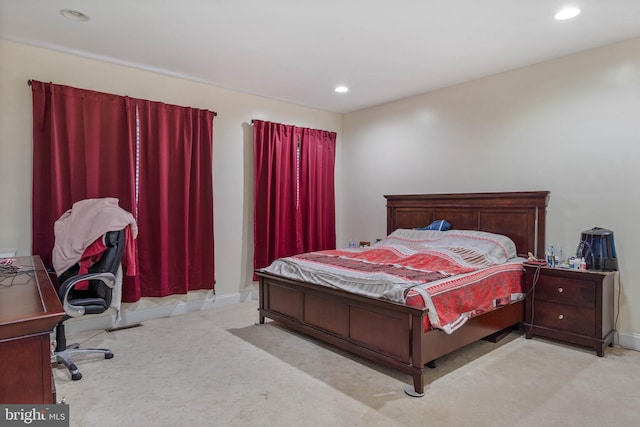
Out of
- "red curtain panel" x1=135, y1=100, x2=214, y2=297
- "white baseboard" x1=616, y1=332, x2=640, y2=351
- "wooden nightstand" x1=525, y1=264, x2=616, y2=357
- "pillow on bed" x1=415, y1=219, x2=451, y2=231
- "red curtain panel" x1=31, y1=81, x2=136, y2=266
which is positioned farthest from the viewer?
"pillow on bed" x1=415, y1=219, x2=451, y2=231

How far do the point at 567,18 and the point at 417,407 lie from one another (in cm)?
303

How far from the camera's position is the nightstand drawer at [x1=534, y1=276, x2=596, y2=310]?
10.3 ft

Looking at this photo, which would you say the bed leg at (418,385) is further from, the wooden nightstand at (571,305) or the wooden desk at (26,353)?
the wooden desk at (26,353)

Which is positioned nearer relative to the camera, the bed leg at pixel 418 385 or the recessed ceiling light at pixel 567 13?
the bed leg at pixel 418 385

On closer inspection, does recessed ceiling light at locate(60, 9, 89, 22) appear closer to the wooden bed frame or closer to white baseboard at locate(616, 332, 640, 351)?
the wooden bed frame

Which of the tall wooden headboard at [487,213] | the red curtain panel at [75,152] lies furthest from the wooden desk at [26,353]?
the tall wooden headboard at [487,213]

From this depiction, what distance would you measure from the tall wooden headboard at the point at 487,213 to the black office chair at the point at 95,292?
11.1 feet

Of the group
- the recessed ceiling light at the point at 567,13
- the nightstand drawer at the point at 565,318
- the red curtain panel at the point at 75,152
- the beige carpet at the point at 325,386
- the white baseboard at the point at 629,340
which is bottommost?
the beige carpet at the point at 325,386

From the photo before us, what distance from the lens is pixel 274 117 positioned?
5160 mm

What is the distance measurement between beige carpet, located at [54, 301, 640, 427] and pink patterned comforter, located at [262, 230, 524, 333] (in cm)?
45

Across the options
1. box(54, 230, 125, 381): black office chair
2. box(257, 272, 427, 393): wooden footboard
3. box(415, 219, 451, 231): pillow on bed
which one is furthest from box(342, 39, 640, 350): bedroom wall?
box(54, 230, 125, 381): black office chair

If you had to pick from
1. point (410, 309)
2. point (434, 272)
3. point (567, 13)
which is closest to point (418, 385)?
point (410, 309)

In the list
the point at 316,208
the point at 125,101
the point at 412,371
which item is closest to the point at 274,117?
the point at 316,208

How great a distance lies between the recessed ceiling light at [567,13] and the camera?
276cm
